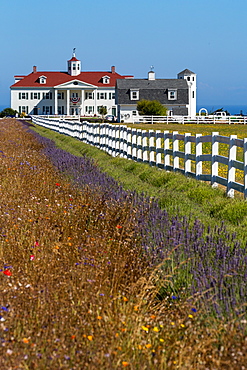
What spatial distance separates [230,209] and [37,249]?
411 cm

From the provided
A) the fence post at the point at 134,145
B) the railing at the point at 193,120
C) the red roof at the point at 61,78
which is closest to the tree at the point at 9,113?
the red roof at the point at 61,78

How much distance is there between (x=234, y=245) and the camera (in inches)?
248

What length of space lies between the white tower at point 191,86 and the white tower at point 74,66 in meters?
18.2

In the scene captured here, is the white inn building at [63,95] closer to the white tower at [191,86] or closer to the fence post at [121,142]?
the white tower at [191,86]

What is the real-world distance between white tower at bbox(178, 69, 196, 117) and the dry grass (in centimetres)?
8698

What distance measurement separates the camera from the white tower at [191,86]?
94.0m

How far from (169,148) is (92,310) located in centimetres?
1795

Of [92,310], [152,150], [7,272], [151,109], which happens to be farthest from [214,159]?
[151,109]

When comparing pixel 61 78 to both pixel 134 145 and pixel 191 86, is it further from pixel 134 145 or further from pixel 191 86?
pixel 134 145

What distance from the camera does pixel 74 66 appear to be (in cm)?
10819

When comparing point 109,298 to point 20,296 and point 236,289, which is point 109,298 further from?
point 236,289

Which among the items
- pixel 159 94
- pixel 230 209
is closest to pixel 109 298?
pixel 230 209

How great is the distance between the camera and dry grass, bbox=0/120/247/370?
4.08 m

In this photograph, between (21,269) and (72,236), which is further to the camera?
(72,236)
